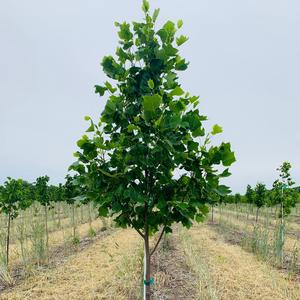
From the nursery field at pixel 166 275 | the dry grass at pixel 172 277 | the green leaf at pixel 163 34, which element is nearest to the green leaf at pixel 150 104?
the green leaf at pixel 163 34

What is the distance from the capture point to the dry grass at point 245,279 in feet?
18.8

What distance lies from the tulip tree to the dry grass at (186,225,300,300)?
2.93 m

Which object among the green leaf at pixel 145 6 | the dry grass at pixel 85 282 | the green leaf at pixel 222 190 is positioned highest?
the green leaf at pixel 145 6

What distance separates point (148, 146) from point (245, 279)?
490cm

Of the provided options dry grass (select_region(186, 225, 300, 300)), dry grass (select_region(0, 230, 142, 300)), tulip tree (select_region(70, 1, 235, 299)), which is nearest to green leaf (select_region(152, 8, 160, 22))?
tulip tree (select_region(70, 1, 235, 299))

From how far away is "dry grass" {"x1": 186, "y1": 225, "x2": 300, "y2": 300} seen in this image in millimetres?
5719

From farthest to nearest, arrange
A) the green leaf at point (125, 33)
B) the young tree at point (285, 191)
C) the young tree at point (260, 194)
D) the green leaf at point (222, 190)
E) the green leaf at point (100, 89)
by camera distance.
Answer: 1. the young tree at point (260, 194)
2. the young tree at point (285, 191)
3. the green leaf at point (125, 33)
4. the green leaf at point (100, 89)
5. the green leaf at point (222, 190)

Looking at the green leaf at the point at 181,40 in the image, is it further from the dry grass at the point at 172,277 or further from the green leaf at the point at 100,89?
the dry grass at the point at 172,277

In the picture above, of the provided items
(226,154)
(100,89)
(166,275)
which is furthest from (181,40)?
(166,275)

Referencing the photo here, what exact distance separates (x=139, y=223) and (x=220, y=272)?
443 centimetres

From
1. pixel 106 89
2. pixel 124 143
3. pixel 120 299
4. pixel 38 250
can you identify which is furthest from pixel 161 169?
pixel 38 250

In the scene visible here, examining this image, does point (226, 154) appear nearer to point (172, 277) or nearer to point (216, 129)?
point (216, 129)

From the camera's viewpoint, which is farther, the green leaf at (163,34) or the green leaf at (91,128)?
the green leaf at (163,34)

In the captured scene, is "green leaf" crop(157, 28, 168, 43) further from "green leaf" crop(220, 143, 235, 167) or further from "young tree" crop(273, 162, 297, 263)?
"young tree" crop(273, 162, 297, 263)
